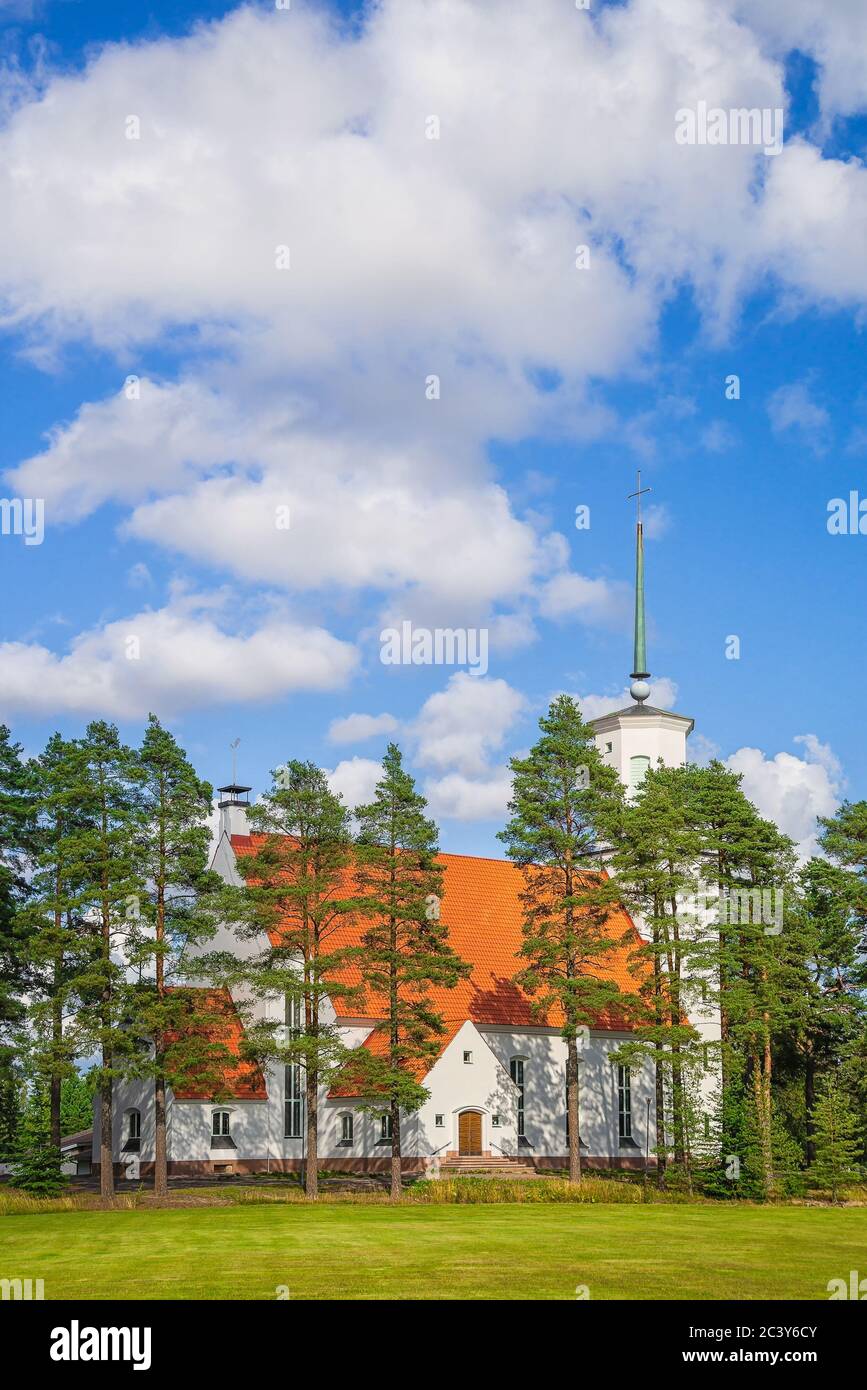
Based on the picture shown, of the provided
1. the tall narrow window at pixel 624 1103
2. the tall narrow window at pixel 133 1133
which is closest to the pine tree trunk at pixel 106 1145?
the tall narrow window at pixel 133 1133

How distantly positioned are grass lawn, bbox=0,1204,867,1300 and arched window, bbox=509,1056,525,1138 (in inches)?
490

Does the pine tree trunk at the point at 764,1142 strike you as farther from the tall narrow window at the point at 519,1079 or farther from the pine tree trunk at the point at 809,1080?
the tall narrow window at the point at 519,1079

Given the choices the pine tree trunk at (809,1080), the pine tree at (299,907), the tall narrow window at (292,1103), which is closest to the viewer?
the pine tree at (299,907)

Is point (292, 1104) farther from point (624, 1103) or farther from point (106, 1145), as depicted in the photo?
point (624, 1103)

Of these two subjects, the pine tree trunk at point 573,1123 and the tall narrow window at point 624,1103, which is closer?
Result: the pine tree trunk at point 573,1123

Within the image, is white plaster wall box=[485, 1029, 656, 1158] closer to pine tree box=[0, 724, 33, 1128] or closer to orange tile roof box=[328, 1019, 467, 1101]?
orange tile roof box=[328, 1019, 467, 1101]

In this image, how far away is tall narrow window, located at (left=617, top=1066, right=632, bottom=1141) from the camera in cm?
5306

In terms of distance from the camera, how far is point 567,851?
42812mm

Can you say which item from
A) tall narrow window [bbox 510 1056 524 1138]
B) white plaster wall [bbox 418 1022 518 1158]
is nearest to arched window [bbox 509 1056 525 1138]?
tall narrow window [bbox 510 1056 524 1138]

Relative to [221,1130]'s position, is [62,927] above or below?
above

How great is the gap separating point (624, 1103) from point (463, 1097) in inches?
360

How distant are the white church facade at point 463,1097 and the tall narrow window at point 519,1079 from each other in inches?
2.8

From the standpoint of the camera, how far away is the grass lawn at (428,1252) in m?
19.5

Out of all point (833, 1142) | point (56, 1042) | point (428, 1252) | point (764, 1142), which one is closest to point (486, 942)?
point (764, 1142)
